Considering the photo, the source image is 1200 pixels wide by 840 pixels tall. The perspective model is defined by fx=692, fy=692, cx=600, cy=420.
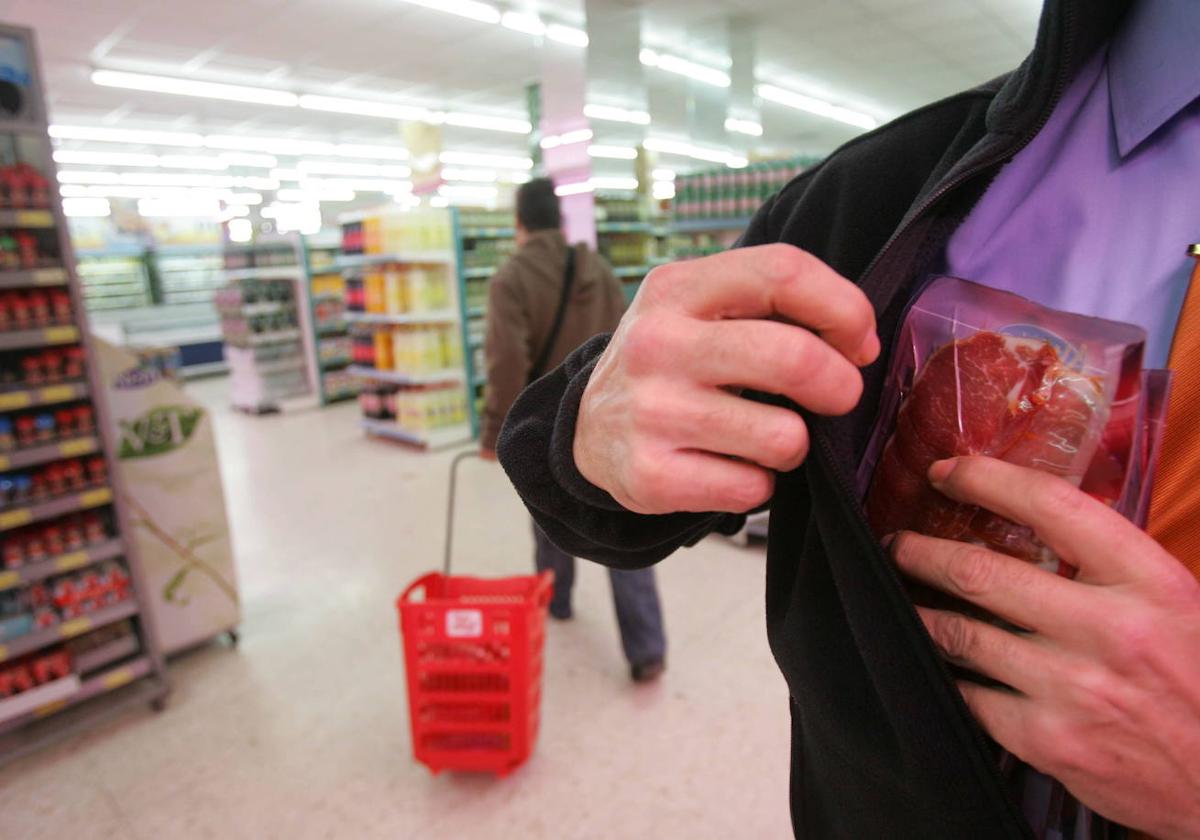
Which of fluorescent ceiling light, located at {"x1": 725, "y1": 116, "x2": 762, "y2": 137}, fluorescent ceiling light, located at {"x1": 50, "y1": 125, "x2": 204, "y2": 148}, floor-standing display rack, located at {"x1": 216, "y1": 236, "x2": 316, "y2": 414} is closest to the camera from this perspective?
floor-standing display rack, located at {"x1": 216, "y1": 236, "x2": 316, "y2": 414}

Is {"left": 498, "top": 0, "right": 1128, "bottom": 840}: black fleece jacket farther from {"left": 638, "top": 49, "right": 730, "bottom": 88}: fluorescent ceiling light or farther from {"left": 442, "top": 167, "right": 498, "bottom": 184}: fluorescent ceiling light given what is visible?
{"left": 442, "top": 167, "right": 498, "bottom": 184}: fluorescent ceiling light

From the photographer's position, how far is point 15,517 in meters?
2.32

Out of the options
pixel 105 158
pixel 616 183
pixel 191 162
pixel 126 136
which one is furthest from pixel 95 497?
pixel 191 162

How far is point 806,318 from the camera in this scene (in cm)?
46

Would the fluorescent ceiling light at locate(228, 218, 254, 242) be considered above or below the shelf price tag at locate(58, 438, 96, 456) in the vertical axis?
above

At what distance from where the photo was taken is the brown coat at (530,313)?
293cm

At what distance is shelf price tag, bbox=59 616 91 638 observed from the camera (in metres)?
2.47

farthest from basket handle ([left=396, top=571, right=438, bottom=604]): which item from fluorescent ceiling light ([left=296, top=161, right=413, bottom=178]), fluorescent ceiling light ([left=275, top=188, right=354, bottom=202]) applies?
fluorescent ceiling light ([left=275, top=188, right=354, bottom=202])

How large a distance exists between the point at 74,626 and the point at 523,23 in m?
8.15

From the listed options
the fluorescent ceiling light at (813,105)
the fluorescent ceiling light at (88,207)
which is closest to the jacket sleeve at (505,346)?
the fluorescent ceiling light at (813,105)

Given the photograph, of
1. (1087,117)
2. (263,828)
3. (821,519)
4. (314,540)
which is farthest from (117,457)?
(1087,117)

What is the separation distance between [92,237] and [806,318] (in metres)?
17.1

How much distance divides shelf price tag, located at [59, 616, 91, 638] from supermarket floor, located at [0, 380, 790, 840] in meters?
0.46

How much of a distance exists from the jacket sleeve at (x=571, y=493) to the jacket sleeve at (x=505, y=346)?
214 centimetres
